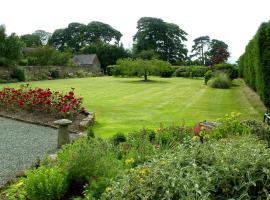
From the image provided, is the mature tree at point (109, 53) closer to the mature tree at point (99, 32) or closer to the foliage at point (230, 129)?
the mature tree at point (99, 32)

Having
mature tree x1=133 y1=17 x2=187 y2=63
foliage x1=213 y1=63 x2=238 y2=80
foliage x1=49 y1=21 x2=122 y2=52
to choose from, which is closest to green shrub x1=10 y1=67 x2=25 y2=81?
foliage x1=213 y1=63 x2=238 y2=80

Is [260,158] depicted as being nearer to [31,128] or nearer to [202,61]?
[31,128]

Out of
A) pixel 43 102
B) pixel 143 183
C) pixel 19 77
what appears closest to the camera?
pixel 143 183

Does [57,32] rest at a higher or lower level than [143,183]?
higher

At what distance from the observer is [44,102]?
42.3 feet

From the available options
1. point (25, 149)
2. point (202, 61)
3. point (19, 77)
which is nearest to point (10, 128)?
point (25, 149)

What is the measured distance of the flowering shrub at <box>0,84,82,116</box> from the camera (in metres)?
12.5

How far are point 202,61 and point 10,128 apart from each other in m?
77.2

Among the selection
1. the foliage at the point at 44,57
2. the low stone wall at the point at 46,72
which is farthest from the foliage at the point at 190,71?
the foliage at the point at 44,57

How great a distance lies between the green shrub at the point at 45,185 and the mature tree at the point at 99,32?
86627 millimetres

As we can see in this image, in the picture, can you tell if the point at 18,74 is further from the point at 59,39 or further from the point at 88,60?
the point at 59,39

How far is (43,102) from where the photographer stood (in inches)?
510

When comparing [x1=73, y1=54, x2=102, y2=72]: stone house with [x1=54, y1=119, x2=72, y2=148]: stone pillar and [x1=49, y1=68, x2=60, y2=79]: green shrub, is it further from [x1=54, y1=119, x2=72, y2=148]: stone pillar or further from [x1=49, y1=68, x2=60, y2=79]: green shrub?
[x1=54, y1=119, x2=72, y2=148]: stone pillar

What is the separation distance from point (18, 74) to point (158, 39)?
146 feet
